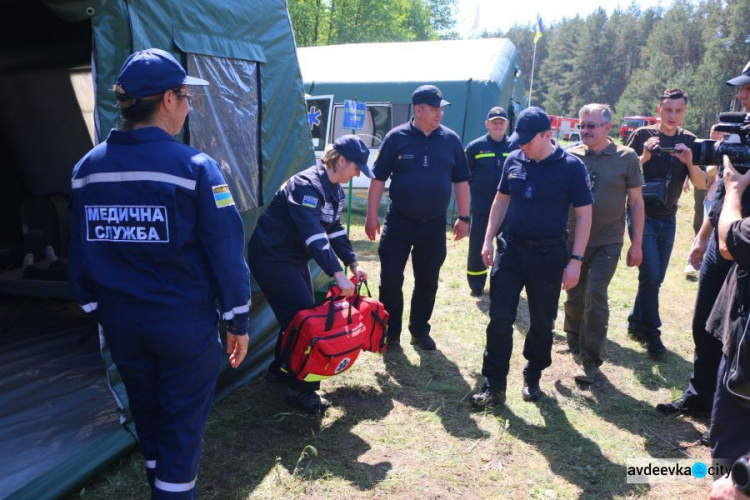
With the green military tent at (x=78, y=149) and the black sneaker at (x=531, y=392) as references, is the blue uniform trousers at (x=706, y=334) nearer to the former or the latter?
the black sneaker at (x=531, y=392)

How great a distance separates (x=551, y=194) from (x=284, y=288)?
1.79 metres

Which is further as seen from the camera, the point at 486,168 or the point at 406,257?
the point at 486,168

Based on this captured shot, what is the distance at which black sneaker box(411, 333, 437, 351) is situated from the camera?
4.77 m

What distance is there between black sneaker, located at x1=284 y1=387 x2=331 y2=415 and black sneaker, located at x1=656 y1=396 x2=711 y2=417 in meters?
2.29

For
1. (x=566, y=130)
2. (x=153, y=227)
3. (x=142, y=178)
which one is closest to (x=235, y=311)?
(x=153, y=227)

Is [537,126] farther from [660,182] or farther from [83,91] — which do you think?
[83,91]

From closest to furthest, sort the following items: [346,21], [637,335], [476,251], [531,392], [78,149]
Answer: [531,392] → [637,335] → [78,149] → [476,251] → [346,21]

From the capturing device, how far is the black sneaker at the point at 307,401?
3574 millimetres

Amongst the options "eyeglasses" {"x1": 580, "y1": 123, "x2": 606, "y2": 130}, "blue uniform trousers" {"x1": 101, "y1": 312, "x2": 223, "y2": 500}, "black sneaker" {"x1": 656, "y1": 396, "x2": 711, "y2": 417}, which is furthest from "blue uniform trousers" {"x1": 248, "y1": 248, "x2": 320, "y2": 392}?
"black sneaker" {"x1": 656, "y1": 396, "x2": 711, "y2": 417}

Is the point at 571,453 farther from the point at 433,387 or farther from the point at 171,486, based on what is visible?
the point at 171,486

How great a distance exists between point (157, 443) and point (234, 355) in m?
0.44

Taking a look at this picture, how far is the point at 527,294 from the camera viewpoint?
3.60 m

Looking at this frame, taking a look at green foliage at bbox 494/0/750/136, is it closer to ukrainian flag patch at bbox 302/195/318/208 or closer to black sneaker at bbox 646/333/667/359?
black sneaker at bbox 646/333/667/359

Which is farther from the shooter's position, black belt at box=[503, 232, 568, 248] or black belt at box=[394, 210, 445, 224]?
black belt at box=[394, 210, 445, 224]
